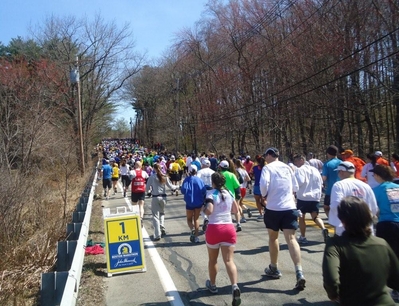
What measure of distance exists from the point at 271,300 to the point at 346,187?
6.19ft

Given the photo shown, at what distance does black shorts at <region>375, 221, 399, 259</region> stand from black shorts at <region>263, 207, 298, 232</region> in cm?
139

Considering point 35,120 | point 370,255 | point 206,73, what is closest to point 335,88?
point 35,120

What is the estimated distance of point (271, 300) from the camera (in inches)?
246

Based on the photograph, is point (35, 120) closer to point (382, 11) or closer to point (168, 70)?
point (382, 11)

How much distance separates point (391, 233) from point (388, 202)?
38 centimetres

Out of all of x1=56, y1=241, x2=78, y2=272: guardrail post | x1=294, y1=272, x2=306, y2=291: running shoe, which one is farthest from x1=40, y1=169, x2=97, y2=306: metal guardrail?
x1=294, y1=272, x2=306, y2=291: running shoe

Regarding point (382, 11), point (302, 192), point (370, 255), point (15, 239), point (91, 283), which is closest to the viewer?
point (370, 255)

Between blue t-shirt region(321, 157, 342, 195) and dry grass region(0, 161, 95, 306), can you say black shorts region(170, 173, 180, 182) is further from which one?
blue t-shirt region(321, 157, 342, 195)

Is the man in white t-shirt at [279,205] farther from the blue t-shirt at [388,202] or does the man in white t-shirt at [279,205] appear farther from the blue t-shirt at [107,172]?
the blue t-shirt at [107,172]

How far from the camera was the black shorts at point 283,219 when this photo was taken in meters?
6.73

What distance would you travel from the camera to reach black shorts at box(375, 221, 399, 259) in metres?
5.43

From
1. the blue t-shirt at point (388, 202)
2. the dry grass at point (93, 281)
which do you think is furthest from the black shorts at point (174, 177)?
the blue t-shirt at point (388, 202)

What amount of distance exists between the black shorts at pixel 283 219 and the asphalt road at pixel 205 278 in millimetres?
913

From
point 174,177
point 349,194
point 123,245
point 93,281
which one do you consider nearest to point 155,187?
point 123,245
